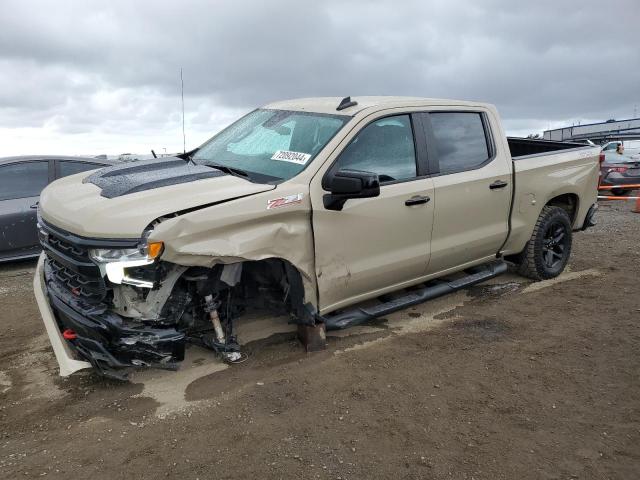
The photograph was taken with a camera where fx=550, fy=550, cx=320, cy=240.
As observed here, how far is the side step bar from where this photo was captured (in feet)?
13.9

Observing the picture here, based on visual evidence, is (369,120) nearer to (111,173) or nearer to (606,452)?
(111,173)

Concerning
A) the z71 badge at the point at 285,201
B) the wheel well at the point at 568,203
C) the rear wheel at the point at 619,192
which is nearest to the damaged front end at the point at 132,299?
the z71 badge at the point at 285,201

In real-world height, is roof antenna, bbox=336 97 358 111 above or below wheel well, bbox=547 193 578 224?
above

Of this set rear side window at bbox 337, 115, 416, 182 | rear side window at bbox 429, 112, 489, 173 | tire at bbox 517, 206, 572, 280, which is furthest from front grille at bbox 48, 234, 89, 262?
tire at bbox 517, 206, 572, 280

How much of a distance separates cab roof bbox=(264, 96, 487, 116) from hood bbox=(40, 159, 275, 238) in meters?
1.07

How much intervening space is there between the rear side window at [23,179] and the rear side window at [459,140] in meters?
5.25

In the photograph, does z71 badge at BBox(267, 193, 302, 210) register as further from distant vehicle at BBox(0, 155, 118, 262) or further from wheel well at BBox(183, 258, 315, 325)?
distant vehicle at BBox(0, 155, 118, 262)

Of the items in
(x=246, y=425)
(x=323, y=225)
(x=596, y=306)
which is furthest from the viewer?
(x=596, y=306)

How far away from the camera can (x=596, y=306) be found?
209 inches

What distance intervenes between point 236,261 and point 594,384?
2.56 meters

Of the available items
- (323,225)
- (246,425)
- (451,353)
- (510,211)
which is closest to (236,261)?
(323,225)

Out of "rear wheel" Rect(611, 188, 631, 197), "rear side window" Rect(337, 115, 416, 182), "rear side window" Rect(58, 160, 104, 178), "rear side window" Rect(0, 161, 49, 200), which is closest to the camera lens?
"rear side window" Rect(337, 115, 416, 182)

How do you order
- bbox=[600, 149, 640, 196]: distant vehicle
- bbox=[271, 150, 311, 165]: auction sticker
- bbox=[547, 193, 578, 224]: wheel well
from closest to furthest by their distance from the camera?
1. bbox=[271, 150, 311, 165]: auction sticker
2. bbox=[547, 193, 578, 224]: wheel well
3. bbox=[600, 149, 640, 196]: distant vehicle

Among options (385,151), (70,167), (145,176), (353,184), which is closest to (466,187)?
(385,151)
